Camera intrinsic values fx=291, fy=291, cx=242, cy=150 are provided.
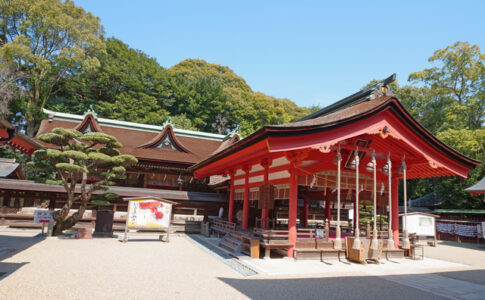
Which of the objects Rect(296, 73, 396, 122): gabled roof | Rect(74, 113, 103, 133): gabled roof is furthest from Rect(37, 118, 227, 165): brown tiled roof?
Rect(296, 73, 396, 122): gabled roof

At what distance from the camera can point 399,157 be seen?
38.5 ft

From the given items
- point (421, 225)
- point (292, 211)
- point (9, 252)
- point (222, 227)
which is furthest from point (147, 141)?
point (421, 225)

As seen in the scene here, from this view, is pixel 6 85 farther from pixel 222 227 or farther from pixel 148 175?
pixel 222 227

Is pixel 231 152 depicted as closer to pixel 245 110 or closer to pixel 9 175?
pixel 9 175

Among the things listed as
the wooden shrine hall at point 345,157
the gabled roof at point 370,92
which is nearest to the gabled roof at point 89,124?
the wooden shrine hall at point 345,157

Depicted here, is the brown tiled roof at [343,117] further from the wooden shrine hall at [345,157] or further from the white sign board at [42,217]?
the white sign board at [42,217]

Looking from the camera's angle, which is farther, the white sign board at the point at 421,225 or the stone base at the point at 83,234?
the white sign board at the point at 421,225

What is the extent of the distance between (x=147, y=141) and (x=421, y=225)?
2029 centimetres

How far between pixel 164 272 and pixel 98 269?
5.72 ft

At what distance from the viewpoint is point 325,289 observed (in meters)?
6.63

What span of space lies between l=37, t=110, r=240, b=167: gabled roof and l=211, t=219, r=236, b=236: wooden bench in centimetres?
550

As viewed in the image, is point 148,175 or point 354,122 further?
point 148,175

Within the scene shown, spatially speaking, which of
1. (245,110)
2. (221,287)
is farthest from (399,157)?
(245,110)

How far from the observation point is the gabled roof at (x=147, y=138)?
68.1ft
